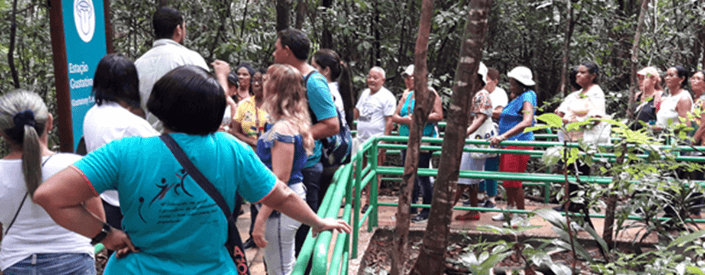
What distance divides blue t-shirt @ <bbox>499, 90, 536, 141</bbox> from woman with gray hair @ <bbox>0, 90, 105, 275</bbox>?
458 centimetres

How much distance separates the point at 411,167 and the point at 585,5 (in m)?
8.07

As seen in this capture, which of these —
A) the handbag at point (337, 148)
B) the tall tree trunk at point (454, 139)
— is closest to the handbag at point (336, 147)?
the handbag at point (337, 148)

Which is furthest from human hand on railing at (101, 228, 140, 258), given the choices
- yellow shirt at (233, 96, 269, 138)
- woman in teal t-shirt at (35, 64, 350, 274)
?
yellow shirt at (233, 96, 269, 138)

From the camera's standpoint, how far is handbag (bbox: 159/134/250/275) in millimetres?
1663

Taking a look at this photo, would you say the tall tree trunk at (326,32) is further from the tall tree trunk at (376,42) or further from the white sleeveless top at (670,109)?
the white sleeveless top at (670,109)

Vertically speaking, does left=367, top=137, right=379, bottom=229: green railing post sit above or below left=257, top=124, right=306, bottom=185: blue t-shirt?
below

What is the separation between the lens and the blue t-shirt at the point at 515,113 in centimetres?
590

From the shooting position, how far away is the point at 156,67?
3227mm

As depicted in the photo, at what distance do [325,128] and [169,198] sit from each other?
5.22 feet

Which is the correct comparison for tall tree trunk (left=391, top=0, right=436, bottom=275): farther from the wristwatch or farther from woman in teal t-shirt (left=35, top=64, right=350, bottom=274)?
the wristwatch

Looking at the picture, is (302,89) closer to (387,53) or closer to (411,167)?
(411,167)

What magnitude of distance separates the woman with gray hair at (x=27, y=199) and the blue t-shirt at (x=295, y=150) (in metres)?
0.87

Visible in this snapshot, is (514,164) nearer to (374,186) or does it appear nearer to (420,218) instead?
(420,218)

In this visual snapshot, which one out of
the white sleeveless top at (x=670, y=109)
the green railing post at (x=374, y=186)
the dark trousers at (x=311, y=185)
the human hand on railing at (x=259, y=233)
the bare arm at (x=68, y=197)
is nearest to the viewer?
the bare arm at (x=68, y=197)
